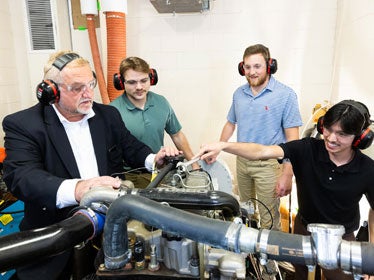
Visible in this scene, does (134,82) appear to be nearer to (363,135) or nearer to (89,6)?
(89,6)

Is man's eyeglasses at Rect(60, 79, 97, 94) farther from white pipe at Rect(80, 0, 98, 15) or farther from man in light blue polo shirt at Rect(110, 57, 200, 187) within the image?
white pipe at Rect(80, 0, 98, 15)

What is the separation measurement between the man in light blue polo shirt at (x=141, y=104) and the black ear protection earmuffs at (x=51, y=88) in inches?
31.4

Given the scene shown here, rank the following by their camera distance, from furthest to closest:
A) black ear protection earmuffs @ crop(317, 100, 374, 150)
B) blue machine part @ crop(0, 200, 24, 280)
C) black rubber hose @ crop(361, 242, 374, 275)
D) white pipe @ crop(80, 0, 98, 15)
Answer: white pipe @ crop(80, 0, 98, 15) → blue machine part @ crop(0, 200, 24, 280) → black ear protection earmuffs @ crop(317, 100, 374, 150) → black rubber hose @ crop(361, 242, 374, 275)

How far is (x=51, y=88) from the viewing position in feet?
4.23

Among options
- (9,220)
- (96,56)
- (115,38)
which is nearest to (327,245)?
(9,220)

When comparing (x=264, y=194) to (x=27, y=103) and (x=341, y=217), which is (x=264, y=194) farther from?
(x=27, y=103)

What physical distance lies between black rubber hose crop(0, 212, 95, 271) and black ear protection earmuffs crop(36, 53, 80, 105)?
2.35 ft

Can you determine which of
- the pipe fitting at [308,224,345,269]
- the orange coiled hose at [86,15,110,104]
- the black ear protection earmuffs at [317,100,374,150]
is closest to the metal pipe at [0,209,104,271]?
the pipe fitting at [308,224,345,269]

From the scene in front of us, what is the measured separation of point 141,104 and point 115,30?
953 mm

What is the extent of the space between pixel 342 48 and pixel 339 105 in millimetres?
1646

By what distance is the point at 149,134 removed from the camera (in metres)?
2.24

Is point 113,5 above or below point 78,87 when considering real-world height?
above

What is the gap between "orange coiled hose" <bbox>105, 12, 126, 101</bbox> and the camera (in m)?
2.71

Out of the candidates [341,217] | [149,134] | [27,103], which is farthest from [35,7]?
[341,217]
